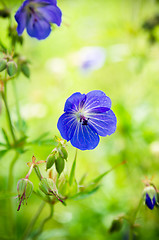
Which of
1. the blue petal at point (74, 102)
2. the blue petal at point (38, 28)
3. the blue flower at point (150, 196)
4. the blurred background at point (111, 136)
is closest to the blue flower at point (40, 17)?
the blue petal at point (38, 28)

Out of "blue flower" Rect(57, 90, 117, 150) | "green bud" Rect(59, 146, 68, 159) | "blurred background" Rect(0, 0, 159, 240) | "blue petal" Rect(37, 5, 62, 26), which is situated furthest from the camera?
"blurred background" Rect(0, 0, 159, 240)

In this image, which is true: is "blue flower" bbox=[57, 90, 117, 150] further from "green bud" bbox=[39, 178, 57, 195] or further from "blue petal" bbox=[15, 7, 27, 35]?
"blue petal" bbox=[15, 7, 27, 35]

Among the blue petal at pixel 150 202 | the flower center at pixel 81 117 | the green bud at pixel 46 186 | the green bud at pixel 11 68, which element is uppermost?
the green bud at pixel 11 68

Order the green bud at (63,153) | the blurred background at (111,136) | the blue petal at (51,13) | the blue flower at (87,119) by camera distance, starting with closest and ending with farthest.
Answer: the green bud at (63,153)
the blue flower at (87,119)
the blue petal at (51,13)
the blurred background at (111,136)

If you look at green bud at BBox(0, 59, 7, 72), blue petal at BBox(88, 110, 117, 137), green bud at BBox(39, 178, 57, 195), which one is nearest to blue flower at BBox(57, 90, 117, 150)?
blue petal at BBox(88, 110, 117, 137)

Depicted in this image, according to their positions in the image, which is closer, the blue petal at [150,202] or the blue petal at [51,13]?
the blue petal at [150,202]

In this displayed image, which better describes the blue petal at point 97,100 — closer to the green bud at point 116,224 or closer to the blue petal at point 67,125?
the blue petal at point 67,125

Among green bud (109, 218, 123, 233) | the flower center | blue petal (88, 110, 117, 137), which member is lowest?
green bud (109, 218, 123, 233)
